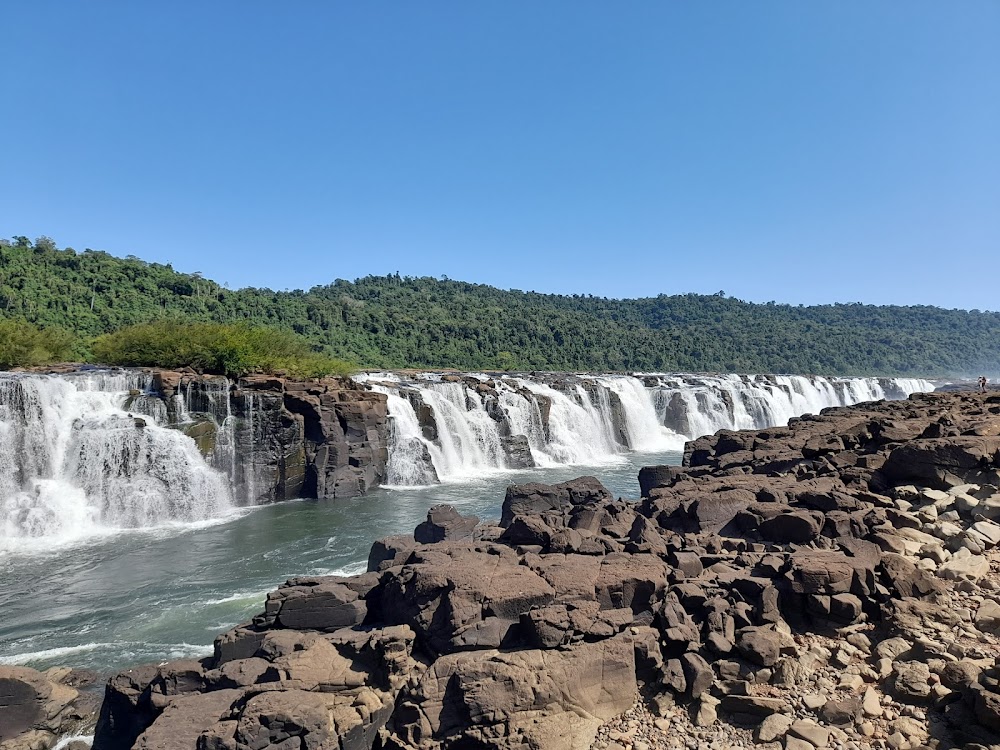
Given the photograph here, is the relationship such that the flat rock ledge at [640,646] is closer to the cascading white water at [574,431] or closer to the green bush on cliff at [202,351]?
the green bush on cliff at [202,351]

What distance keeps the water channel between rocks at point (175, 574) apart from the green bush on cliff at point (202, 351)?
6471 mm

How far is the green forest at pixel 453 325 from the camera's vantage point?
46219 millimetres

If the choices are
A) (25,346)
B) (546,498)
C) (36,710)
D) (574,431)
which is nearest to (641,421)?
(574,431)

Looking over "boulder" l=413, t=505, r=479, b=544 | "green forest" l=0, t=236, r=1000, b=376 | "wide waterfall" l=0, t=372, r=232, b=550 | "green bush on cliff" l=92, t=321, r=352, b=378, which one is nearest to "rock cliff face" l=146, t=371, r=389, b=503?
"wide waterfall" l=0, t=372, r=232, b=550

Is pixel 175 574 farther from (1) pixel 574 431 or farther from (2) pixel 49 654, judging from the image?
(1) pixel 574 431

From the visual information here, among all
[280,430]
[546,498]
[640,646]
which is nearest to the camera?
[640,646]

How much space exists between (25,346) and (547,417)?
21847 mm

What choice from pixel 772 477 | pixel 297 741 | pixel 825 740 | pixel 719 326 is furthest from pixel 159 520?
pixel 719 326

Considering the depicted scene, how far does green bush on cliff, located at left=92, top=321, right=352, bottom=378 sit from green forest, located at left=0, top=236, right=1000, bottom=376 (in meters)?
0.88

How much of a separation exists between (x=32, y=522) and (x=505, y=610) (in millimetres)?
15945

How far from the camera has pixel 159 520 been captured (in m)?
18.1

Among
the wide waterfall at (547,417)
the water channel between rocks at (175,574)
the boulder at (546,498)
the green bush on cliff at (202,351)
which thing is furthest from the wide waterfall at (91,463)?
the boulder at (546,498)

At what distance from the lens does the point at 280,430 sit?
21.2 metres

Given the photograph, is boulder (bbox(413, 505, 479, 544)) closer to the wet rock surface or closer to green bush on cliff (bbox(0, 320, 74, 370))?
the wet rock surface
